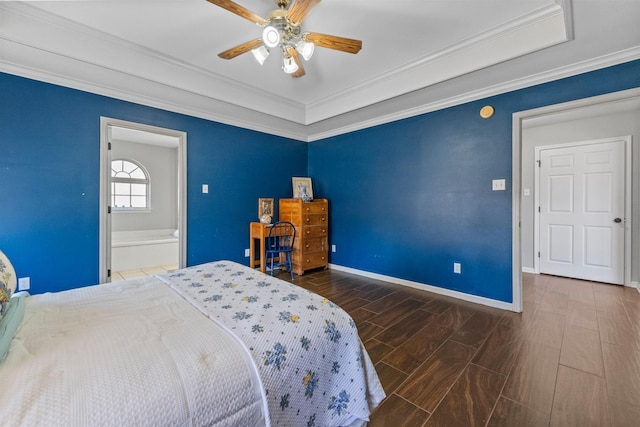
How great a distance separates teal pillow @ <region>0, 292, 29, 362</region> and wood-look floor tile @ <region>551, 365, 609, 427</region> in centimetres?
233

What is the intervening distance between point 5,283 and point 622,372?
3.35 meters

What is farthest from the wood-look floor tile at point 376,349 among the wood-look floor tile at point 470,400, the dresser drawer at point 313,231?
the dresser drawer at point 313,231

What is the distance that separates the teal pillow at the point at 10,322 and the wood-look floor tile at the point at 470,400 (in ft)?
5.77

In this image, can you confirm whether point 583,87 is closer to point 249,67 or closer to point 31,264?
point 249,67

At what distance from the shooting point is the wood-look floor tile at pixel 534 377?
1.48 meters

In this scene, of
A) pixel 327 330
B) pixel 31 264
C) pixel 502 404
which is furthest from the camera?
pixel 31 264

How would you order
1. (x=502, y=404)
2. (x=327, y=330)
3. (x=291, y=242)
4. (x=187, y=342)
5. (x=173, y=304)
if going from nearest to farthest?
(x=187, y=342)
(x=327, y=330)
(x=173, y=304)
(x=502, y=404)
(x=291, y=242)

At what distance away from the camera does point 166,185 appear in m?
6.09

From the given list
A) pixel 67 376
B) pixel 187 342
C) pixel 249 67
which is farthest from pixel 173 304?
pixel 249 67

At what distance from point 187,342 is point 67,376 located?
31 cm

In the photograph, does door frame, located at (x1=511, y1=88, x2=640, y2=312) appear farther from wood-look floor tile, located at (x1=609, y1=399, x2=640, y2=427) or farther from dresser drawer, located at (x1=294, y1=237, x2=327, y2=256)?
dresser drawer, located at (x1=294, y1=237, x2=327, y2=256)

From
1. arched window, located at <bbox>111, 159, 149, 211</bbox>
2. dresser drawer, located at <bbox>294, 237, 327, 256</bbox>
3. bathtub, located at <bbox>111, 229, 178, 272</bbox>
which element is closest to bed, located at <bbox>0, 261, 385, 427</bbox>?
dresser drawer, located at <bbox>294, 237, 327, 256</bbox>

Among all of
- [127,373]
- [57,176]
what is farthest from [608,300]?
[57,176]

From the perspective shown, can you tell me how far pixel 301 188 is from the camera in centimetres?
455
